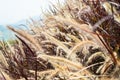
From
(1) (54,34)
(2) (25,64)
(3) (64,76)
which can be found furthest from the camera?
(1) (54,34)

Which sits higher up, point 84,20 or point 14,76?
point 84,20

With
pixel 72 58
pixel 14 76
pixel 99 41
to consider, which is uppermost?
pixel 99 41

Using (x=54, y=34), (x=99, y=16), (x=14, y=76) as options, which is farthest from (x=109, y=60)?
(x=54, y=34)

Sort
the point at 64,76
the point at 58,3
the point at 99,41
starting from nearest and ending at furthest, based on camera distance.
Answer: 1. the point at 99,41
2. the point at 64,76
3. the point at 58,3

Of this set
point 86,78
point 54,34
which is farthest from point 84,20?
point 86,78

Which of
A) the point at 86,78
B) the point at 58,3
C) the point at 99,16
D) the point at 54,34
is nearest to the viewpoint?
the point at 86,78

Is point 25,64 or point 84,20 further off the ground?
point 84,20

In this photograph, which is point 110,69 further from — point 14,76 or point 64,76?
point 14,76

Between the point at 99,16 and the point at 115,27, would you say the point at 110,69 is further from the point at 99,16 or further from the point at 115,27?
the point at 99,16

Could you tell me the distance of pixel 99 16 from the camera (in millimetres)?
1951

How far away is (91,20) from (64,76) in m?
0.61

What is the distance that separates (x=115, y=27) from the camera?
179 centimetres

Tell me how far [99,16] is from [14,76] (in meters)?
0.60

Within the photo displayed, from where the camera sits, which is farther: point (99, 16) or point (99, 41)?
point (99, 16)
